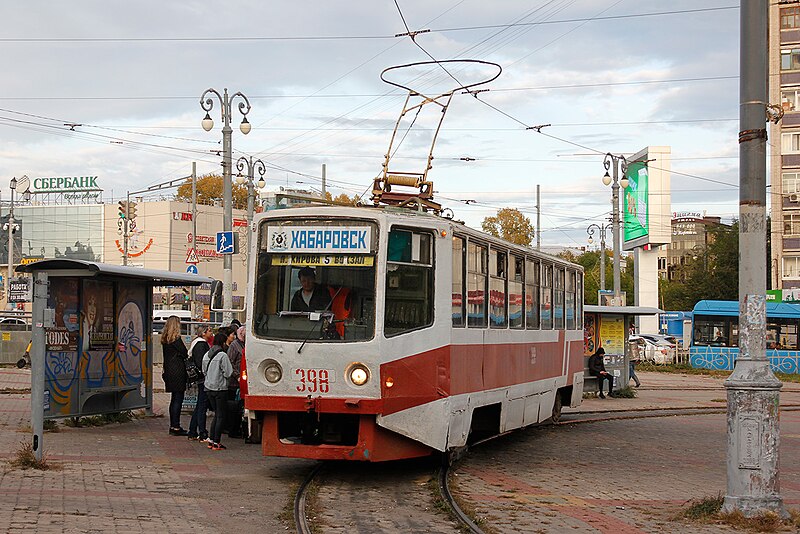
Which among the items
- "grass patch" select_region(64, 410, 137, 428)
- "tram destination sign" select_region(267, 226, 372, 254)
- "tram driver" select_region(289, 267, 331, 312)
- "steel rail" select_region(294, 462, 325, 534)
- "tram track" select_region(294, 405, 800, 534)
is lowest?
"tram track" select_region(294, 405, 800, 534)

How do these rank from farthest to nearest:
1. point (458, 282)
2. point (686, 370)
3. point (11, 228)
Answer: point (11, 228) → point (686, 370) → point (458, 282)

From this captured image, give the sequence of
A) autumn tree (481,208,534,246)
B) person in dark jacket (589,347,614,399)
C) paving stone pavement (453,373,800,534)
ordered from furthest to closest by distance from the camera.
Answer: autumn tree (481,208,534,246)
person in dark jacket (589,347,614,399)
paving stone pavement (453,373,800,534)

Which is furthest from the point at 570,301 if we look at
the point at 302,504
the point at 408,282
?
the point at 302,504

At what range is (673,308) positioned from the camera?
94.3m

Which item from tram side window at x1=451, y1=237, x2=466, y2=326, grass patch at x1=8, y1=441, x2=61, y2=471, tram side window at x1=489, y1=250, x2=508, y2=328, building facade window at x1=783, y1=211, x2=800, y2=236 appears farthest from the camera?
building facade window at x1=783, y1=211, x2=800, y2=236

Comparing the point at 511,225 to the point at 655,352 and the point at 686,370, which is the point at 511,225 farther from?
the point at 686,370

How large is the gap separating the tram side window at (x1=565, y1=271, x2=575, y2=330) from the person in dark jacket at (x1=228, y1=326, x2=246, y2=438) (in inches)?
249

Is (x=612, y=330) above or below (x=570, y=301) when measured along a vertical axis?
below

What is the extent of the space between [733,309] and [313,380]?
40.5m

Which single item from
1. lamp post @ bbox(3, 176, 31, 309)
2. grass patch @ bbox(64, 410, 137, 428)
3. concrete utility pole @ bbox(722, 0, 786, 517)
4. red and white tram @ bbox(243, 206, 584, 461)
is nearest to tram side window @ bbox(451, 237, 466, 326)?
red and white tram @ bbox(243, 206, 584, 461)

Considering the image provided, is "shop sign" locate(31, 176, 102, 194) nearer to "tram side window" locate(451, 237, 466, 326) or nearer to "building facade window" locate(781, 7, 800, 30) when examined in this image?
"building facade window" locate(781, 7, 800, 30)

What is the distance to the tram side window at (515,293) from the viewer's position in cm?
1466

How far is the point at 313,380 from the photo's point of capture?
37.1 ft

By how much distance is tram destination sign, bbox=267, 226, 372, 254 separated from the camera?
11523mm
